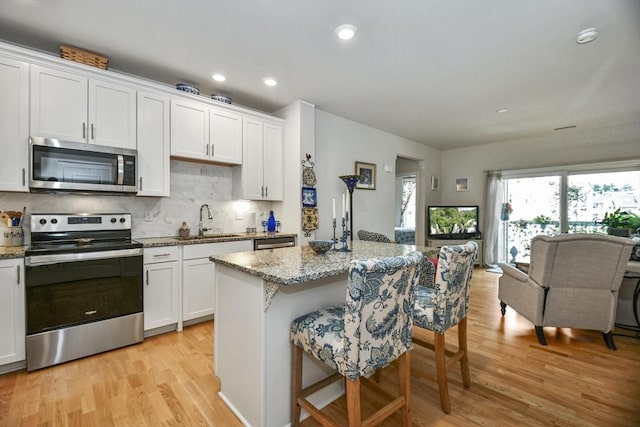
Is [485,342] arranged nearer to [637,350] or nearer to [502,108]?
[637,350]

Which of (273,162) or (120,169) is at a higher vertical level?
(273,162)

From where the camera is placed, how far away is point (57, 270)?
216 cm

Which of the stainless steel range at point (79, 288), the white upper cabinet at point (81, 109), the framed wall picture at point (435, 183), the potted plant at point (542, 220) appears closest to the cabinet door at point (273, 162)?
the white upper cabinet at point (81, 109)

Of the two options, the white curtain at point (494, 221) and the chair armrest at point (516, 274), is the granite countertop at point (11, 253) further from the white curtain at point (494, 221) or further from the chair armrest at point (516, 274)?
the white curtain at point (494, 221)

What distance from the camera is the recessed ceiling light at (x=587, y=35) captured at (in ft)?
7.05

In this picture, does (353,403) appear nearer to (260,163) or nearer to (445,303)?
(445,303)

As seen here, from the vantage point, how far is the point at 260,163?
3.68 meters

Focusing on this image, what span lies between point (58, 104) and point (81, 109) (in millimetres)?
146

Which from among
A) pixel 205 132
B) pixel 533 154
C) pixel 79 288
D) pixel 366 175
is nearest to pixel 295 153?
pixel 205 132

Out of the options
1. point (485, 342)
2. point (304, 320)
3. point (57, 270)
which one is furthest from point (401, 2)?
point (57, 270)

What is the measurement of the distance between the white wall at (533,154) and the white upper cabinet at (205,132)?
5147 mm

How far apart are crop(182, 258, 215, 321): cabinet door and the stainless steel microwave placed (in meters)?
0.93

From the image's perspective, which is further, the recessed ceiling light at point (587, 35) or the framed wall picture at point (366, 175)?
the framed wall picture at point (366, 175)

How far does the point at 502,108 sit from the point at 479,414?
378 centimetres
